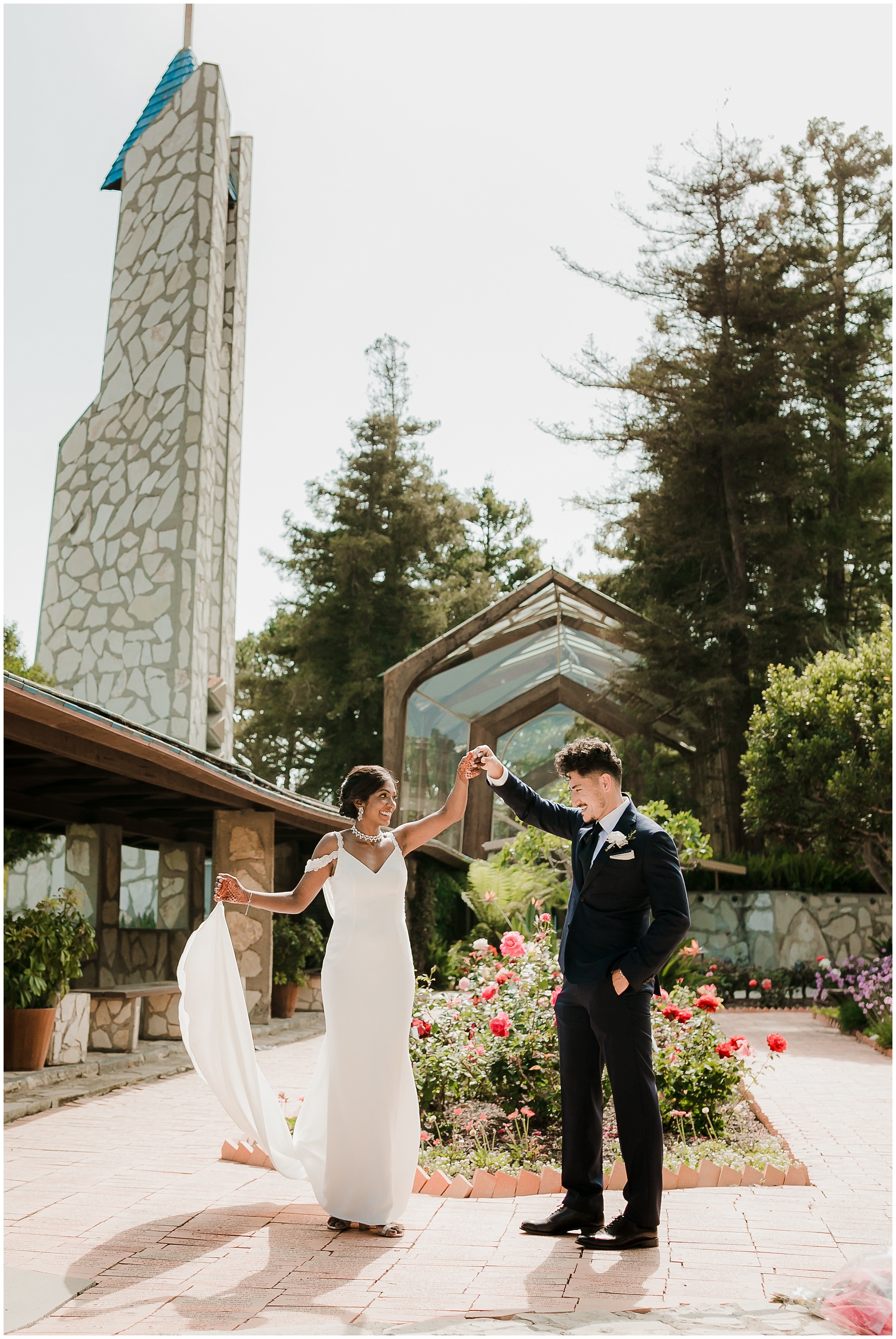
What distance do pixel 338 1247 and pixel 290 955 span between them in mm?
8821

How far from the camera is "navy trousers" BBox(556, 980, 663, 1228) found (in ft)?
13.1

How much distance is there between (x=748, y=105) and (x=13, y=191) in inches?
531

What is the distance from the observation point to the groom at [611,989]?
157 inches

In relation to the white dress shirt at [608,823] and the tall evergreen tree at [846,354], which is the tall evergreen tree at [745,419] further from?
the white dress shirt at [608,823]

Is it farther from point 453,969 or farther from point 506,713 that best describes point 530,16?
point 506,713

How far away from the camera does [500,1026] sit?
19.2 ft

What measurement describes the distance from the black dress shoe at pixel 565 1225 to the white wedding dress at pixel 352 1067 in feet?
1.70

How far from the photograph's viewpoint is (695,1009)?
21.1 feet

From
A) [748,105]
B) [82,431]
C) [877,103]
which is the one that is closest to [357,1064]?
[82,431]

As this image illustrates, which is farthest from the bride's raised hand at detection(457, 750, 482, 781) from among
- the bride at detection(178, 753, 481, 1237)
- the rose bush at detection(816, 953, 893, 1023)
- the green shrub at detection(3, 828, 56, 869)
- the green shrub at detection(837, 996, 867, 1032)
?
the green shrub at detection(3, 828, 56, 869)

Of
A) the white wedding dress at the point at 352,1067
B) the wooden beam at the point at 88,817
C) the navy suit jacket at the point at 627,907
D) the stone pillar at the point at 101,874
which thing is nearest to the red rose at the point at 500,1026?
the white wedding dress at the point at 352,1067

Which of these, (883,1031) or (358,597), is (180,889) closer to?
(883,1031)

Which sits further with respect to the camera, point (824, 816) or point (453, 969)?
point (453, 969)

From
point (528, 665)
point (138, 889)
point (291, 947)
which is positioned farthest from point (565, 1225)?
point (528, 665)
